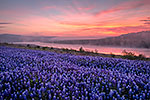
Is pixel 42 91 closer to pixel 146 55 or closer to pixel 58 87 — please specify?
pixel 58 87

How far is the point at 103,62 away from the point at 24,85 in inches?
171

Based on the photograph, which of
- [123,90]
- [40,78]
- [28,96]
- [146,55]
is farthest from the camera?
[146,55]

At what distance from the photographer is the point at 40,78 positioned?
4.04 metres

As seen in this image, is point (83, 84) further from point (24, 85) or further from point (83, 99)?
point (24, 85)

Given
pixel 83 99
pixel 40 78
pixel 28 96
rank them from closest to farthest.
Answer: pixel 83 99
pixel 28 96
pixel 40 78

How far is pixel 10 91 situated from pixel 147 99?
3038 mm

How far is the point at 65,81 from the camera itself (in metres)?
3.74

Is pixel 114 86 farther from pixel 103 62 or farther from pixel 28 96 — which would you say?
pixel 103 62

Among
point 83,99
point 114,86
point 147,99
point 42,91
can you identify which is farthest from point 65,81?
point 147,99

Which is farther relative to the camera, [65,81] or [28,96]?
[65,81]

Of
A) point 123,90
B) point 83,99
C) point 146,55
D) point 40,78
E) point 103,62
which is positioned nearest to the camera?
point 83,99

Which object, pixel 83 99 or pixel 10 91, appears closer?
pixel 83 99

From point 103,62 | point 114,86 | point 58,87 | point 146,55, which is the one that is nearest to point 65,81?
point 58,87

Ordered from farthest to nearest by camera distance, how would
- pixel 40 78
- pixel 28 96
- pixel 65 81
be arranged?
pixel 40 78 < pixel 65 81 < pixel 28 96
